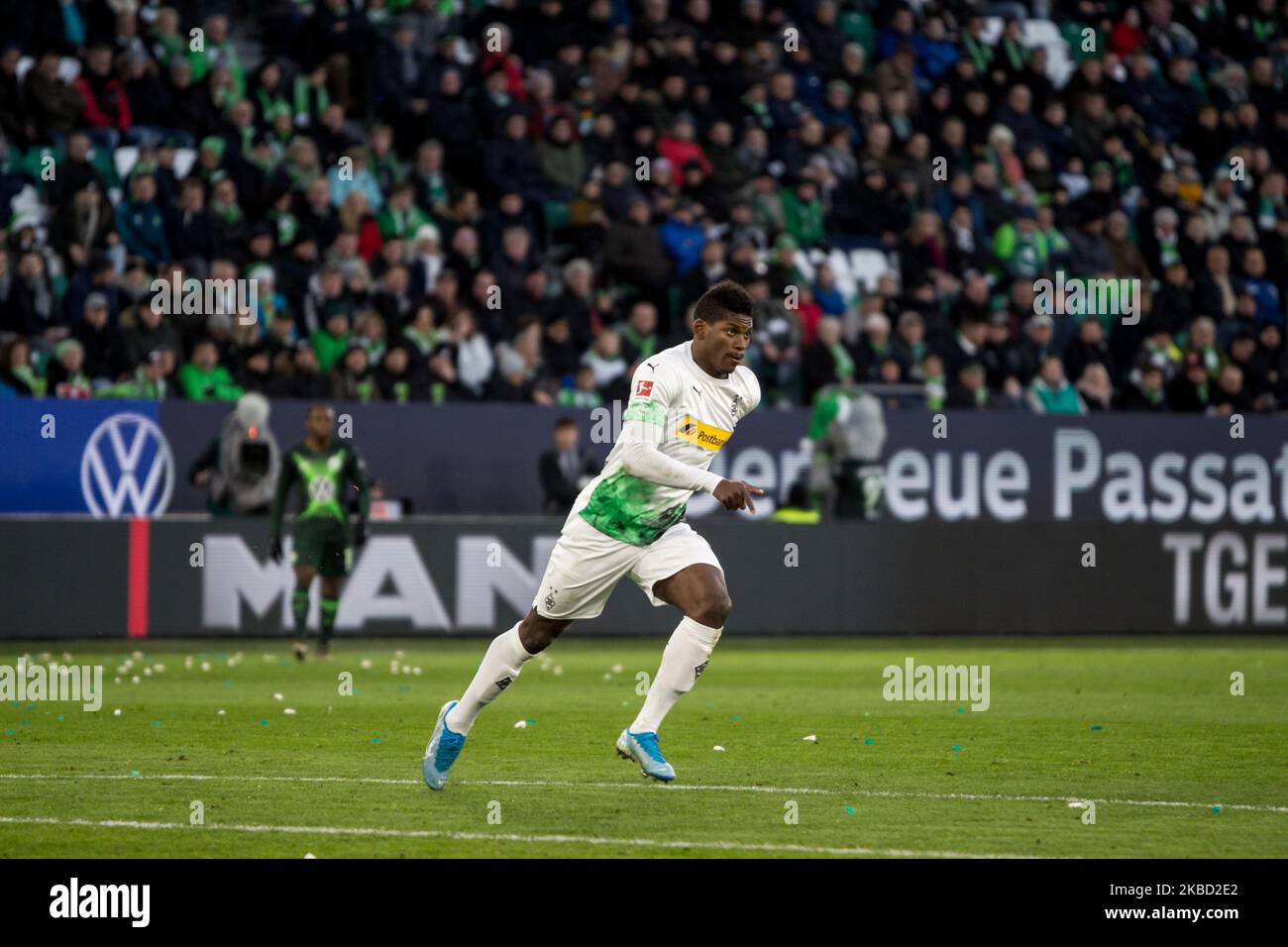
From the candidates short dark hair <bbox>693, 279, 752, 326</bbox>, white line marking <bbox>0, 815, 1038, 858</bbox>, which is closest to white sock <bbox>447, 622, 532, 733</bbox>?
white line marking <bbox>0, 815, 1038, 858</bbox>

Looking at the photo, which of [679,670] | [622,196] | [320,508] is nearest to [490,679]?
[679,670]

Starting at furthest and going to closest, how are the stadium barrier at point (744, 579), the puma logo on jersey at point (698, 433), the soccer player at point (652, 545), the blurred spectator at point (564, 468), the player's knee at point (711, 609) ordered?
the blurred spectator at point (564, 468)
the stadium barrier at point (744, 579)
the puma logo on jersey at point (698, 433)
the player's knee at point (711, 609)
the soccer player at point (652, 545)

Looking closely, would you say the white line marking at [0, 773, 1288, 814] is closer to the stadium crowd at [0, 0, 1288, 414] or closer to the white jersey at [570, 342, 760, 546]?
the white jersey at [570, 342, 760, 546]

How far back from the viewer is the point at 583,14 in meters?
24.5

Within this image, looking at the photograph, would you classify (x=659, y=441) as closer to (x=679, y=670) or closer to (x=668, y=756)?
(x=679, y=670)

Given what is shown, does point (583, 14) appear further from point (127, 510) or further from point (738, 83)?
point (127, 510)

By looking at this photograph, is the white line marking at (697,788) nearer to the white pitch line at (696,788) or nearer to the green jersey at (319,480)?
the white pitch line at (696,788)

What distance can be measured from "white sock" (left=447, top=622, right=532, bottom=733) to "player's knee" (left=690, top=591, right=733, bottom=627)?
80cm

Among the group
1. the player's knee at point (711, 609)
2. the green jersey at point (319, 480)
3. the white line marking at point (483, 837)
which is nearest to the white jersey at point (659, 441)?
the player's knee at point (711, 609)

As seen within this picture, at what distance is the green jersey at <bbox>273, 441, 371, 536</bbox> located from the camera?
17.8m

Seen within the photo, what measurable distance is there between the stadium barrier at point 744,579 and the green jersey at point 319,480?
75.7 inches

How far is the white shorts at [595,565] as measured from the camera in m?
9.38

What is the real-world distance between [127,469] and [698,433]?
11.3 meters
